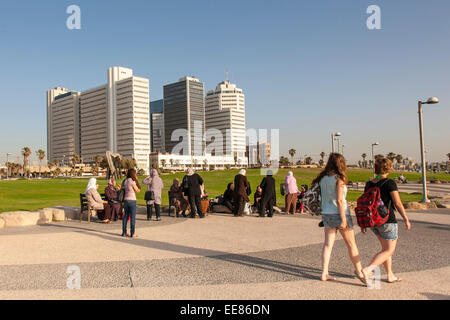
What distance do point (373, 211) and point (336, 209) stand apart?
51 centimetres

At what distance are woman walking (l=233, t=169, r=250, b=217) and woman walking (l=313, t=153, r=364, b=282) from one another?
7888 mm

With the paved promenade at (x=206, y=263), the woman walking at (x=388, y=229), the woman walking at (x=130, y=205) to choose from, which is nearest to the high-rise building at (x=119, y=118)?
the woman walking at (x=130, y=205)

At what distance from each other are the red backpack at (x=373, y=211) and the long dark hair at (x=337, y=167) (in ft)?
1.31

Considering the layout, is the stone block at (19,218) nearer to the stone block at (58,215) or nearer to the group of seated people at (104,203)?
the stone block at (58,215)

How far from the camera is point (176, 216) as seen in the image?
44.3 ft

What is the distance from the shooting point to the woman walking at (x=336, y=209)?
5.07 meters

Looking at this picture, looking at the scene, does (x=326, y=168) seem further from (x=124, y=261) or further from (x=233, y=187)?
(x=233, y=187)

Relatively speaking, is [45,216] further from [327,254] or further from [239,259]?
[327,254]

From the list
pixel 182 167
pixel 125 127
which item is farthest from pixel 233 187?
pixel 125 127

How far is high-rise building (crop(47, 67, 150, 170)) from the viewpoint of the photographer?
172625 millimetres

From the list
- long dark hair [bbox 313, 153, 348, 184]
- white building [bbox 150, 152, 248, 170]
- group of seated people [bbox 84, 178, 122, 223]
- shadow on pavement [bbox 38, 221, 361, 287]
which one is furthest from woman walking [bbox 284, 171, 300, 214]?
white building [bbox 150, 152, 248, 170]

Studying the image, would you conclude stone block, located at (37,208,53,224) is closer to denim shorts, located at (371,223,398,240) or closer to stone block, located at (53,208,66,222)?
stone block, located at (53,208,66,222)

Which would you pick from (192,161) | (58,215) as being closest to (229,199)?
(58,215)
